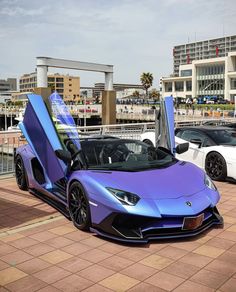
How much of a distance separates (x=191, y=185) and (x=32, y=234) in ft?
7.11

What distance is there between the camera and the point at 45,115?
20.6 feet

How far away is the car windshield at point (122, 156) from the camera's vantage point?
5559 mm

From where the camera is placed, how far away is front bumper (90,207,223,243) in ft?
14.9

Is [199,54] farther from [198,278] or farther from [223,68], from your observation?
[198,278]

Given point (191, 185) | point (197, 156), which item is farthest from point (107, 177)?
point (197, 156)

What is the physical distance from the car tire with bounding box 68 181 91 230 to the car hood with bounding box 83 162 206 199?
0.85 ft

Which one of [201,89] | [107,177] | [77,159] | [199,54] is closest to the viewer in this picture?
[107,177]

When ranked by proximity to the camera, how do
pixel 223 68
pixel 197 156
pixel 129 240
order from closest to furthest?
1. pixel 129 240
2. pixel 197 156
3. pixel 223 68

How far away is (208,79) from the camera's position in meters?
97.4

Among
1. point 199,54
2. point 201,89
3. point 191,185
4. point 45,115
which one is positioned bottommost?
point 191,185

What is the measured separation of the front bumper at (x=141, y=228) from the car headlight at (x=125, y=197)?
6.2 inches

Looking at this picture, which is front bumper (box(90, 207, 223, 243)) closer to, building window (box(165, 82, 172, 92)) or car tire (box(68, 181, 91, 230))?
car tire (box(68, 181, 91, 230))

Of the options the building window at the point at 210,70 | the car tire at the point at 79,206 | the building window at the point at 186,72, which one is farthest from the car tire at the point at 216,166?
the building window at the point at 186,72

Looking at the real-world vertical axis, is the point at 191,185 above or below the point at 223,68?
below
